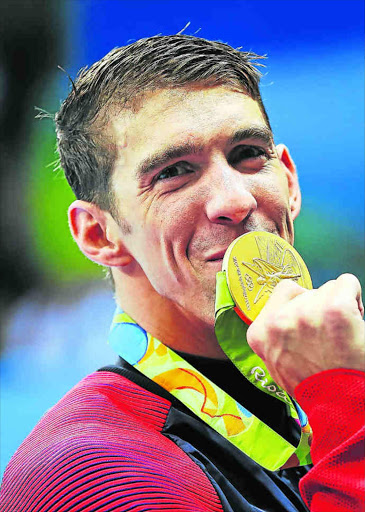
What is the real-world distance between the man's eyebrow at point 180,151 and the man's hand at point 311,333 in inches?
28.3

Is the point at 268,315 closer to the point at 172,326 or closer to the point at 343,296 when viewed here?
the point at 343,296

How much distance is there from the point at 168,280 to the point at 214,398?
16.4 inches

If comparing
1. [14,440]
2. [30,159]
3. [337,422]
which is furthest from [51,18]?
[337,422]

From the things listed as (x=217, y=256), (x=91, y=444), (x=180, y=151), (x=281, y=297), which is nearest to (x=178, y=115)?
(x=180, y=151)

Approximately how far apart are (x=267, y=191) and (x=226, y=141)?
0.22 meters

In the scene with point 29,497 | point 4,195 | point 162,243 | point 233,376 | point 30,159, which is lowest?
point 29,497

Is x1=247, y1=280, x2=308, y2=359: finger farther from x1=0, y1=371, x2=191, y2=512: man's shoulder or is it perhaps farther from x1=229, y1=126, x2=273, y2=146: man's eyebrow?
x1=229, y1=126, x2=273, y2=146: man's eyebrow

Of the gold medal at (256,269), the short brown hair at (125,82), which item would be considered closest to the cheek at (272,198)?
the gold medal at (256,269)

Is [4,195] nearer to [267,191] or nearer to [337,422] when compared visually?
[267,191]

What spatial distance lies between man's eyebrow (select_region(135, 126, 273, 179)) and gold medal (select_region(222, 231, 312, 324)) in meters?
0.36

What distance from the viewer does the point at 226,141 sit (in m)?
2.15

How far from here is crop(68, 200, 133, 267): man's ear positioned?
2354 mm

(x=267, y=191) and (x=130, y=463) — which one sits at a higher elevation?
(x=267, y=191)

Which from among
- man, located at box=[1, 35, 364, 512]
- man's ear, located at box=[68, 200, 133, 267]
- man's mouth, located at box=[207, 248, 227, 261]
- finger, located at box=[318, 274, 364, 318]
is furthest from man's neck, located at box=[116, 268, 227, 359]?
finger, located at box=[318, 274, 364, 318]
